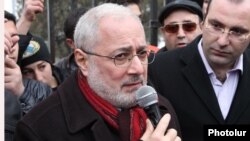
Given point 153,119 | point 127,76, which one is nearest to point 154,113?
point 153,119

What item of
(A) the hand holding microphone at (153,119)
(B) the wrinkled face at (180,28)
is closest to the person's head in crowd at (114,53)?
(A) the hand holding microphone at (153,119)

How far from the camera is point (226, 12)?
3090mm

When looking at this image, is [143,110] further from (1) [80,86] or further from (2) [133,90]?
(1) [80,86]

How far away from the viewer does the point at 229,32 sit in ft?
10.2

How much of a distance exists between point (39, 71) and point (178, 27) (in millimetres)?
1178

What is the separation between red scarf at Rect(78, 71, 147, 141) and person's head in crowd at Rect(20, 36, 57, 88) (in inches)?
50.3

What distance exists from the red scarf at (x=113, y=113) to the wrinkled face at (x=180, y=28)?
1805mm

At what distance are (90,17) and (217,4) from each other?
37.3 inches

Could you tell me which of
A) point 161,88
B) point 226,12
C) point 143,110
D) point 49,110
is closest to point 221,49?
point 226,12

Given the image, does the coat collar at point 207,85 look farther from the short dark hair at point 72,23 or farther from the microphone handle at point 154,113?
the short dark hair at point 72,23

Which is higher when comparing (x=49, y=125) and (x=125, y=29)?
(x=125, y=29)
